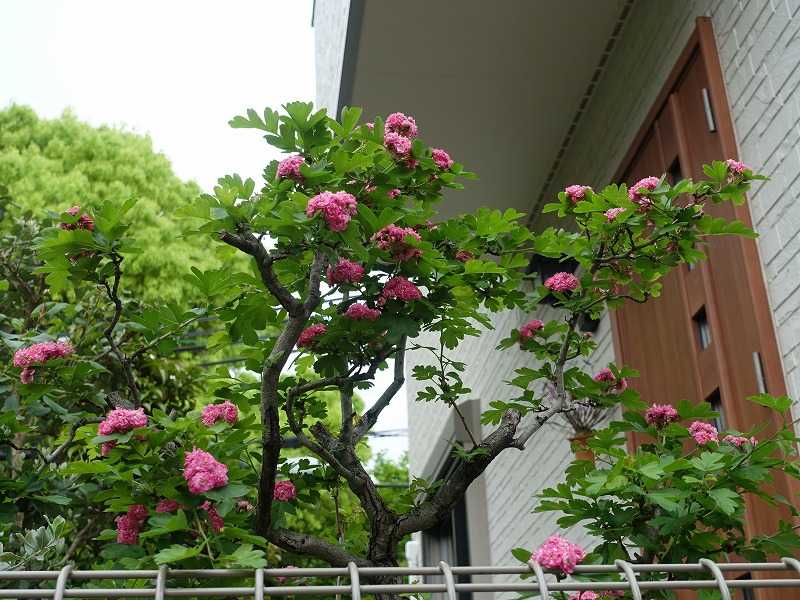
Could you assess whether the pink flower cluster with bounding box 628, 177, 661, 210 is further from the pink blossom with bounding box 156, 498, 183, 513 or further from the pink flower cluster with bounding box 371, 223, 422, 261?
the pink blossom with bounding box 156, 498, 183, 513

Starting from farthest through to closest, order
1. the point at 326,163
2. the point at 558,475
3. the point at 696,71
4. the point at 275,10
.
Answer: the point at 275,10 → the point at 558,475 → the point at 696,71 → the point at 326,163

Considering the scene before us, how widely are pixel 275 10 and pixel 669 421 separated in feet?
69.5

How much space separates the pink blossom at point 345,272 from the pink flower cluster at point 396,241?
0.28 ft

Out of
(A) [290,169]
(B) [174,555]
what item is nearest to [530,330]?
(A) [290,169]

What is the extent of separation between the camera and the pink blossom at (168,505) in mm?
1690

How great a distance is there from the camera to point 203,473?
1.60m

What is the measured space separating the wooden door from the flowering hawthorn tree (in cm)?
47

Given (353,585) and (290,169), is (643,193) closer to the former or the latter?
(290,169)

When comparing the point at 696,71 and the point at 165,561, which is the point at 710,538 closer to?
the point at 165,561

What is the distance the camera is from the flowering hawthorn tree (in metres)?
1.83

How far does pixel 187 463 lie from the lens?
5.35ft

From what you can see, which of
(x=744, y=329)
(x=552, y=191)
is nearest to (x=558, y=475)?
(x=552, y=191)

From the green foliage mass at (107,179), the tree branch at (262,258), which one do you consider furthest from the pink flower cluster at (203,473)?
the green foliage mass at (107,179)

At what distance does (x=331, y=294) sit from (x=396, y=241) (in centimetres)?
26
